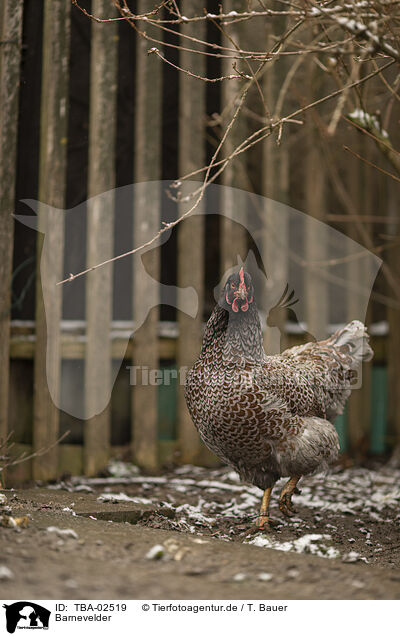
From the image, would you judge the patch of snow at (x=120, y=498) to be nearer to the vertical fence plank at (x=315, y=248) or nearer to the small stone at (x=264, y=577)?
the small stone at (x=264, y=577)

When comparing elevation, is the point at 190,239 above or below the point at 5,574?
above

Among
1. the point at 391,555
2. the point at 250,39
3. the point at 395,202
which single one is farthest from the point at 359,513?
the point at 250,39

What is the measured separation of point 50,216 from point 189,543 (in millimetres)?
2353

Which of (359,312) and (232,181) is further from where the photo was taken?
(359,312)

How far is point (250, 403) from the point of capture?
3012 mm

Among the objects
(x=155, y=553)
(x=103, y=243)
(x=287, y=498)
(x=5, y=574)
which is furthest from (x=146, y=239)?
(x=5, y=574)

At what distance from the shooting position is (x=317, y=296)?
5.32 meters

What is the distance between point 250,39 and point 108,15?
5.71 feet

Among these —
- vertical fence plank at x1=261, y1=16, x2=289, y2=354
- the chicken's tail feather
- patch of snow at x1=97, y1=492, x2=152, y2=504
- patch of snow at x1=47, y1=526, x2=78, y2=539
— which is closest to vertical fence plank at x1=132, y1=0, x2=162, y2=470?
patch of snow at x1=97, y1=492, x2=152, y2=504

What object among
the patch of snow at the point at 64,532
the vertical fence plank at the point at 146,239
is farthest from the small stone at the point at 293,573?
the vertical fence plank at the point at 146,239

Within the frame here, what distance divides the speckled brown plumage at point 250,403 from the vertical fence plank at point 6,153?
1.11m

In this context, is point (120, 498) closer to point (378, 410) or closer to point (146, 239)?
point (146, 239)

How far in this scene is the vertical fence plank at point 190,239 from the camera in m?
4.70
